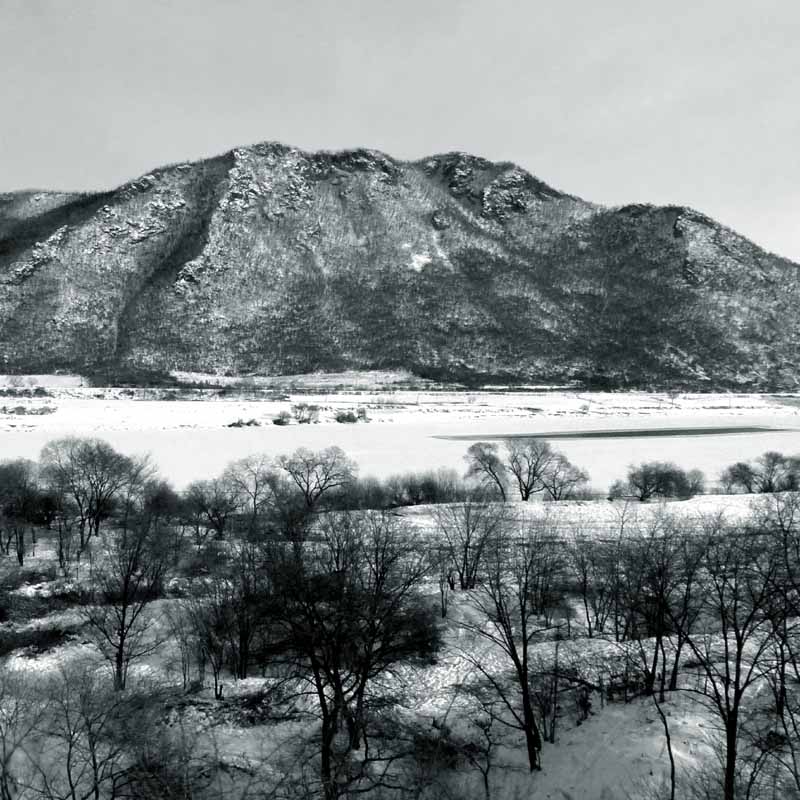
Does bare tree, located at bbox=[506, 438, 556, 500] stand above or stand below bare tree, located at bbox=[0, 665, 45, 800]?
above

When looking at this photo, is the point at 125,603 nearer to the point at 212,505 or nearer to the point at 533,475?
the point at 212,505

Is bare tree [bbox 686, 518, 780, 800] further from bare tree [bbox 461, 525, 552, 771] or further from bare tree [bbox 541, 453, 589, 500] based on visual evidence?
bare tree [bbox 541, 453, 589, 500]

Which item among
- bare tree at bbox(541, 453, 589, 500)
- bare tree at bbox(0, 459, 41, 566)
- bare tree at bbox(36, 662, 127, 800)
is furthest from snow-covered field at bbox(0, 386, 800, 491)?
bare tree at bbox(36, 662, 127, 800)

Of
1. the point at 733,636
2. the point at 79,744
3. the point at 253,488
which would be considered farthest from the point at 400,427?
the point at 79,744

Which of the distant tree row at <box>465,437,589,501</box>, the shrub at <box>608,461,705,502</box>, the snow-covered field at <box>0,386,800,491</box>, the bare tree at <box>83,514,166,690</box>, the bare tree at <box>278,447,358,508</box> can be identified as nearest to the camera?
the bare tree at <box>83,514,166,690</box>

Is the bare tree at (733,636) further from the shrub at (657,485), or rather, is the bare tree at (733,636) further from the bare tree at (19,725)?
the shrub at (657,485)

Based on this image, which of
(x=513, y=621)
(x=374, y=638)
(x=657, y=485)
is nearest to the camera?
(x=374, y=638)

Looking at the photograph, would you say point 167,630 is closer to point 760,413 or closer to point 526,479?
point 526,479

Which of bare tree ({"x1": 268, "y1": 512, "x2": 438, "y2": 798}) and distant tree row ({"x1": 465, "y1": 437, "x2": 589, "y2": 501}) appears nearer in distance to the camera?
bare tree ({"x1": 268, "y1": 512, "x2": 438, "y2": 798})

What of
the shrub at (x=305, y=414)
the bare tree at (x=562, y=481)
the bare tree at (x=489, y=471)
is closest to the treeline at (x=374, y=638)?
the bare tree at (x=489, y=471)
